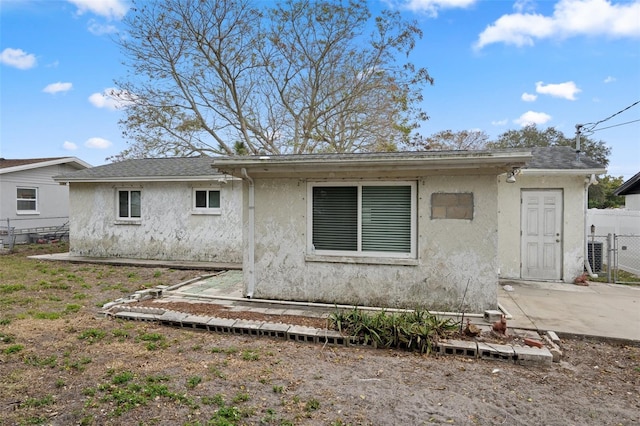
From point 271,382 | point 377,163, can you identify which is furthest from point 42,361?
point 377,163

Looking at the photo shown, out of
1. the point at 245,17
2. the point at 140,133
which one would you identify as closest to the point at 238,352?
the point at 245,17

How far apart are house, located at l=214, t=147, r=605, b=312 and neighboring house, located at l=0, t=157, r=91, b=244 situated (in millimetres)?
14301

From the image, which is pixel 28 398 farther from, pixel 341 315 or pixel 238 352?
pixel 341 315

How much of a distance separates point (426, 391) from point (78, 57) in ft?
49.7

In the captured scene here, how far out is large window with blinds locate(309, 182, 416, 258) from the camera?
5855 mm

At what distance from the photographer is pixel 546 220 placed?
27.3ft

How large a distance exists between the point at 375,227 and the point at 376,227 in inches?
0.7

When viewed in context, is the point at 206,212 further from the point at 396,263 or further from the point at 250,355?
the point at 250,355

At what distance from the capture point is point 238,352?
4297 mm

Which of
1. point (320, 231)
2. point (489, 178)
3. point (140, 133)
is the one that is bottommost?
point (320, 231)

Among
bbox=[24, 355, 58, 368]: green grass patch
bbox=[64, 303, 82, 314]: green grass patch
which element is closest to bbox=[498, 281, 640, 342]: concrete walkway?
bbox=[24, 355, 58, 368]: green grass patch

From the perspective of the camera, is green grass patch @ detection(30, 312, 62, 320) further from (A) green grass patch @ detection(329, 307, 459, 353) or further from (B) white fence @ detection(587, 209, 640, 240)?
(B) white fence @ detection(587, 209, 640, 240)

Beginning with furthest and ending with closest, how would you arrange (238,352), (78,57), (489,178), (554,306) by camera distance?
(78,57), (554,306), (489,178), (238,352)

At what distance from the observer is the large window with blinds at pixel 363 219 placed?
5855 mm
